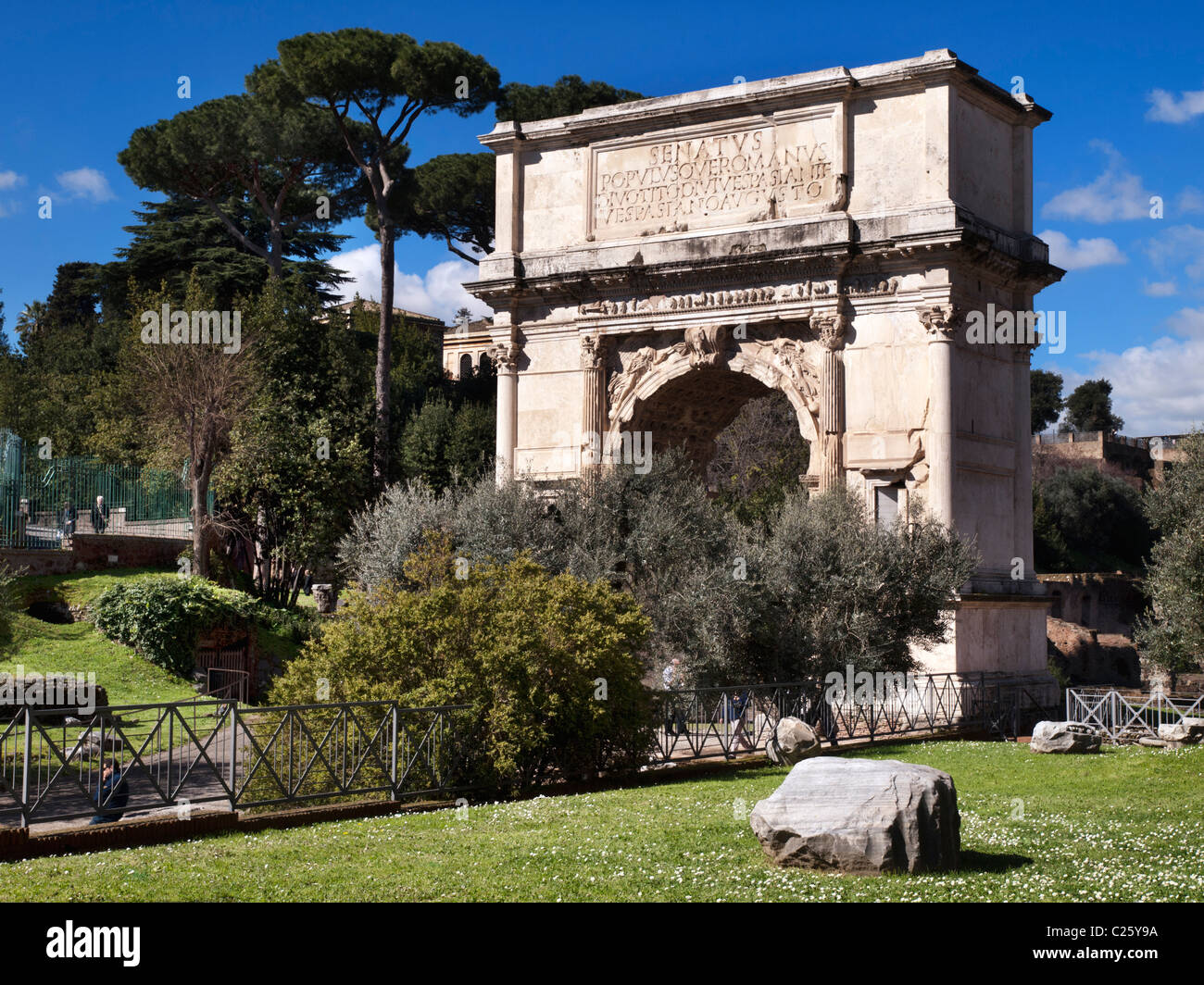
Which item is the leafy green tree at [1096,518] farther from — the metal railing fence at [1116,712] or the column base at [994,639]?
the metal railing fence at [1116,712]

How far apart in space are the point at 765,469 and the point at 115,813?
3263 cm

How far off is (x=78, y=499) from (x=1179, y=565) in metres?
21.5

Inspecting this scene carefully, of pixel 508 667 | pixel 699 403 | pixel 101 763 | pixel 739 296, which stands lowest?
pixel 101 763

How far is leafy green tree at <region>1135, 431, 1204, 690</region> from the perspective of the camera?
22.5 m

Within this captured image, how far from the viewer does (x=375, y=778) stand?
1283cm

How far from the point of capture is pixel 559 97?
4331cm

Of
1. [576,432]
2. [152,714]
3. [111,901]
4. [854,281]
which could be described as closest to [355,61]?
[576,432]

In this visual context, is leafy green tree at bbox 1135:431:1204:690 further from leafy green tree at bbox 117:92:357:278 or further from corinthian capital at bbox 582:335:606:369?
leafy green tree at bbox 117:92:357:278

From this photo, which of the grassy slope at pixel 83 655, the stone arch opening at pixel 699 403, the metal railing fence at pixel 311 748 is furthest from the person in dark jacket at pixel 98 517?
the stone arch opening at pixel 699 403

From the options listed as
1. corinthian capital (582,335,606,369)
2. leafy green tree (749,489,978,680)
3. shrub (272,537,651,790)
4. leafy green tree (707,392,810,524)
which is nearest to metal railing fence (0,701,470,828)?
shrub (272,537,651,790)

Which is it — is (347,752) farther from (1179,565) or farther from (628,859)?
(1179,565)

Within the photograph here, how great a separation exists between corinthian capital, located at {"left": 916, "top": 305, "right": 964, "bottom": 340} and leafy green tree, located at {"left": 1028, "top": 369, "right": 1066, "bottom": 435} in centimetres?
4796

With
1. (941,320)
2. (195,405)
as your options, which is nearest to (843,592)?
(941,320)

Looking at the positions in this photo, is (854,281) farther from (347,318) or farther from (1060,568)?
(1060,568)
